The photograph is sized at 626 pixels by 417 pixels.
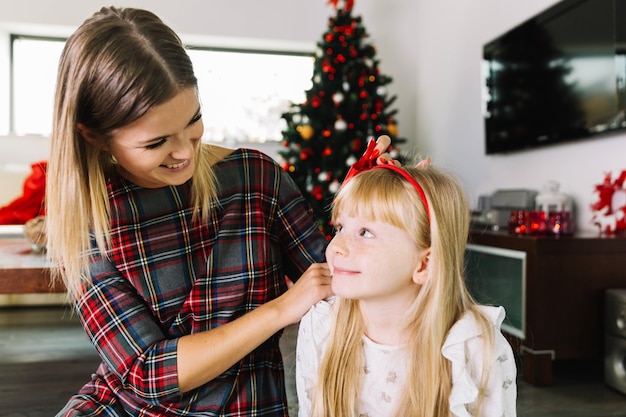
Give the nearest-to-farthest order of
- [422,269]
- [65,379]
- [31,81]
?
[422,269]
[65,379]
[31,81]

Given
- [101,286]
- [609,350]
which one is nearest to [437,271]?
[101,286]

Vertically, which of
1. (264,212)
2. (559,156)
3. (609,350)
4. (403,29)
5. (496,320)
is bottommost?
(609,350)

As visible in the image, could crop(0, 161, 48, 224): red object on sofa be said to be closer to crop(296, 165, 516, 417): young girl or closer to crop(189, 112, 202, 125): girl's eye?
crop(189, 112, 202, 125): girl's eye

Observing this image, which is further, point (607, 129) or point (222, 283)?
point (607, 129)

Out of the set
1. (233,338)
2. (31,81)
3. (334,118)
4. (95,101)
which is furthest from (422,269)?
(31,81)

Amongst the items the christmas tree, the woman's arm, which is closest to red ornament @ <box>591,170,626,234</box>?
the christmas tree

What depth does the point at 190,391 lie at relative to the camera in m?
1.02

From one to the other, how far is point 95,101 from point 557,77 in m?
2.71

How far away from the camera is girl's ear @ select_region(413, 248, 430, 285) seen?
999mm

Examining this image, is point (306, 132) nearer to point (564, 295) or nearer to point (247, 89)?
point (247, 89)

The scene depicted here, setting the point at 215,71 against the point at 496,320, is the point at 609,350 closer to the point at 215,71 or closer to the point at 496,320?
the point at 496,320

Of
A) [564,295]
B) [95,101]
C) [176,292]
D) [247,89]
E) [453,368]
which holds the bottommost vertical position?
[564,295]

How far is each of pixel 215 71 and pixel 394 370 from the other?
4418 millimetres

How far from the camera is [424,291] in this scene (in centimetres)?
Answer: 100
